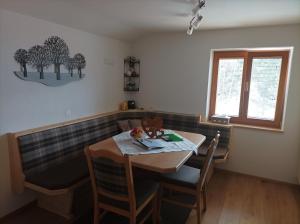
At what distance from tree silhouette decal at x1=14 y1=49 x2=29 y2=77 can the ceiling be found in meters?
0.38

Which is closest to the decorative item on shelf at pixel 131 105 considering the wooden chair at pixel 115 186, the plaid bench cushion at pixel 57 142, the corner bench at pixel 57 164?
the plaid bench cushion at pixel 57 142

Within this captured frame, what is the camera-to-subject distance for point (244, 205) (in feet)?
8.46

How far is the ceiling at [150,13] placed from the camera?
7.06 ft

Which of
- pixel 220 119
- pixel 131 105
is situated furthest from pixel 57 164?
pixel 220 119

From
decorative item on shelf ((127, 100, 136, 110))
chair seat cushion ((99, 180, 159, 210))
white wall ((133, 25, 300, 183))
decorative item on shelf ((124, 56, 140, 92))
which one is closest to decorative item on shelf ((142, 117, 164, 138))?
chair seat cushion ((99, 180, 159, 210))

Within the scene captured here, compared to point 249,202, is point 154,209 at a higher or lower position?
higher

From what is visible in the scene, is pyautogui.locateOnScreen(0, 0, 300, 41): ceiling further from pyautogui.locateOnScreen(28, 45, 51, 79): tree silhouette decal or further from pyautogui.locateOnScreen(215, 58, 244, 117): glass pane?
pyautogui.locateOnScreen(215, 58, 244, 117): glass pane

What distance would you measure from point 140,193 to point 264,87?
2.47 m

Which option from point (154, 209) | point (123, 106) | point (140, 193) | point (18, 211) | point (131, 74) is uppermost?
point (131, 74)

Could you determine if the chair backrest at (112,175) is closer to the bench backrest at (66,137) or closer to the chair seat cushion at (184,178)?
the chair seat cushion at (184,178)

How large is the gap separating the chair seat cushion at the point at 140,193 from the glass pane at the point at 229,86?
2.02m

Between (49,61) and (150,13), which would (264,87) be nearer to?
(150,13)

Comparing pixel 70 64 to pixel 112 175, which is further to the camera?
pixel 70 64

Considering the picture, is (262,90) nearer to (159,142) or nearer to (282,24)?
(282,24)
